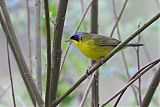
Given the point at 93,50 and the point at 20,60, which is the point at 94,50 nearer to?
the point at 93,50

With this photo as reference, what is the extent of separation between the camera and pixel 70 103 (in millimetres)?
3420

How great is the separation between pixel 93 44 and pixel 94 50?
9 centimetres

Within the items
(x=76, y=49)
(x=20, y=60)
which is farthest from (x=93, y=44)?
(x=76, y=49)

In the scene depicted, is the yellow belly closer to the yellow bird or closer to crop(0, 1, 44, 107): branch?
the yellow bird

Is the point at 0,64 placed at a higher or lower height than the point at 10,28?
lower

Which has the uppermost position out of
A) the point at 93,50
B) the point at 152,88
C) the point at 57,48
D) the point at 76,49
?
the point at 57,48

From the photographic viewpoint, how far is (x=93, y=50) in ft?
7.75

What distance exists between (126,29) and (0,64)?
6.99 ft

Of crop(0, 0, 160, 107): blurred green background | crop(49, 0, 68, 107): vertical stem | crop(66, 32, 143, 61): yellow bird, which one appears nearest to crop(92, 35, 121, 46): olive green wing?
crop(66, 32, 143, 61): yellow bird

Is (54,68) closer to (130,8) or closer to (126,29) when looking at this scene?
(126,29)

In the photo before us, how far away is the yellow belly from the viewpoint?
2.28 m

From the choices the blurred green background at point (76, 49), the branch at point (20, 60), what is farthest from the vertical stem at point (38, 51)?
the blurred green background at point (76, 49)

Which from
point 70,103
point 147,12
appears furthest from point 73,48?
point 147,12

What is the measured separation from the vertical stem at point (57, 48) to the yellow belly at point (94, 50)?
89 centimetres
